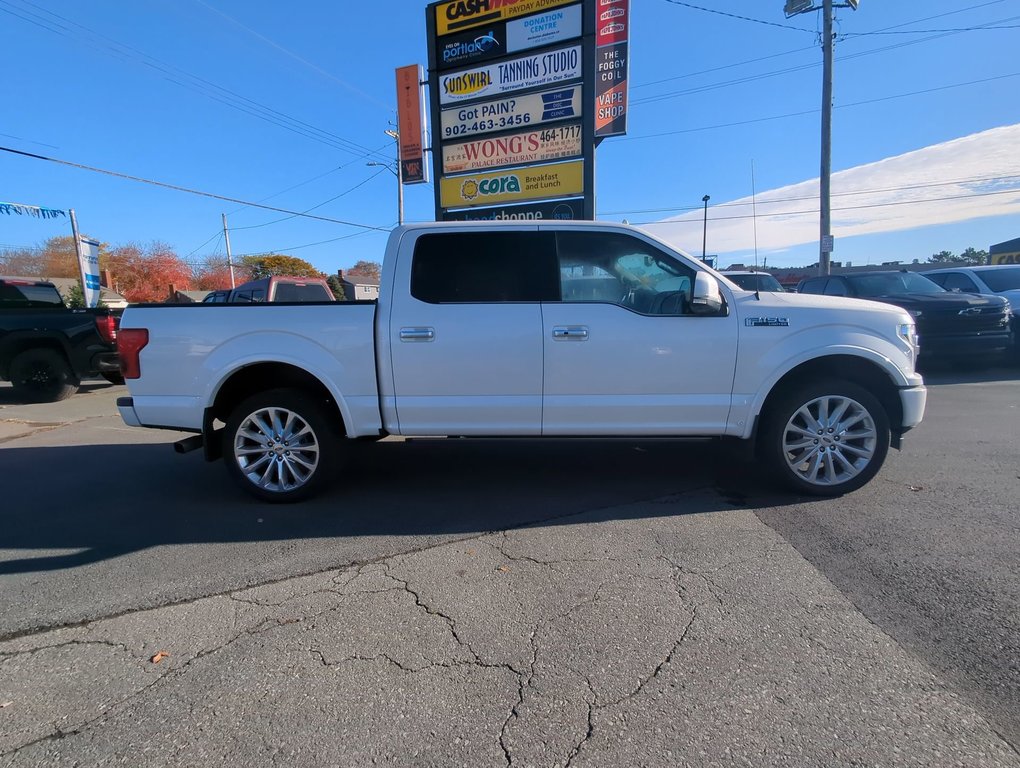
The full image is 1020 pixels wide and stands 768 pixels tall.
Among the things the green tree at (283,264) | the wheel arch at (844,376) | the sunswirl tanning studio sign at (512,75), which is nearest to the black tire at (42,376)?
the sunswirl tanning studio sign at (512,75)

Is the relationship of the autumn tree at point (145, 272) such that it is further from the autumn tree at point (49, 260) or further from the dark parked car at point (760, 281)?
the dark parked car at point (760, 281)

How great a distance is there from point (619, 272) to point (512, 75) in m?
8.94

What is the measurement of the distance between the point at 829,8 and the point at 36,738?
23248 millimetres

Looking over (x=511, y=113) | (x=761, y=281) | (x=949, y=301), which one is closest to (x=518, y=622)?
(x=761, y=281)

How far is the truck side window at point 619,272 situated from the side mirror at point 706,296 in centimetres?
22

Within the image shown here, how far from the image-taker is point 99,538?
12.0 ft

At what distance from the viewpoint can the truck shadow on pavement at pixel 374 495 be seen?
370 cm

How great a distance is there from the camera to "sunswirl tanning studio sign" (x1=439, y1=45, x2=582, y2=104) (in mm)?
10656

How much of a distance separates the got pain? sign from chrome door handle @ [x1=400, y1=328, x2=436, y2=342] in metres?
8.17

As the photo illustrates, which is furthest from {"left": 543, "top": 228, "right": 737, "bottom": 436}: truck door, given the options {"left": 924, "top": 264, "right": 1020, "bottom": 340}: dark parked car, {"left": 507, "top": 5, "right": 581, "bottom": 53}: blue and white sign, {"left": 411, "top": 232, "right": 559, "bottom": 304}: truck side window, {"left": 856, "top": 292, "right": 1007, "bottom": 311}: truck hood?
{"left": 924, "top": 264, "right": 1020, "bottom": 340}: dark parked car

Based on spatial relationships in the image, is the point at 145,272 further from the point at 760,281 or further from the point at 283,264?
the point at 760,281

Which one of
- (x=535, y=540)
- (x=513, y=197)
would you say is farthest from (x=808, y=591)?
(x=513, y=197)

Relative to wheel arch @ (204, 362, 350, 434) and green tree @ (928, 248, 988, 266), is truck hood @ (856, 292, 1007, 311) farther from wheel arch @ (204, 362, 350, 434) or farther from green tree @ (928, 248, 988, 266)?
green tree @ (928, 248, 988, 266)

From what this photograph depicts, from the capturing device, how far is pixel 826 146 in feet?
54.7
